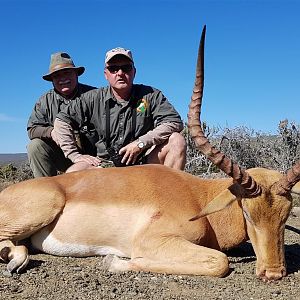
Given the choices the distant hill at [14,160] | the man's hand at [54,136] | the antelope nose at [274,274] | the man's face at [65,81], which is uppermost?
the man's face at [65,81]

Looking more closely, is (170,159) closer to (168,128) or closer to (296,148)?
(168,128)

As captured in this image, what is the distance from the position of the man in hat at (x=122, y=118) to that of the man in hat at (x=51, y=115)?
0.92 metres

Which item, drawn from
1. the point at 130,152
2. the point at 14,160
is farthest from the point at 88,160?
the point at 14,160

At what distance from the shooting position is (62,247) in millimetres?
5887

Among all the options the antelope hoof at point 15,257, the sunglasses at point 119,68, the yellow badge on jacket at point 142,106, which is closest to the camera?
the antelope hoof at point 15,257

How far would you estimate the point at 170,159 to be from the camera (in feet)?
25.3

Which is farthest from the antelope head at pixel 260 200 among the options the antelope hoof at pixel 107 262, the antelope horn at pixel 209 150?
the antelope hoof at pixel 107 262

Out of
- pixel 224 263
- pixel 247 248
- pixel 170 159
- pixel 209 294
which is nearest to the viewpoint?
pixel 209 294

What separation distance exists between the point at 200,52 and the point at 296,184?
1.69 m

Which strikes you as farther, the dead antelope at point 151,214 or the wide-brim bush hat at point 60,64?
the wide-brim bush hat at point 60,64

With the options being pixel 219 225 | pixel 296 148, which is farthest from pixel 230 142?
pixel 219 225

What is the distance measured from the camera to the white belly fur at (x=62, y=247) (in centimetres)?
584

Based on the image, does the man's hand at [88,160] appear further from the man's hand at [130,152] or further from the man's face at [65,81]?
the man's face at [65,81]

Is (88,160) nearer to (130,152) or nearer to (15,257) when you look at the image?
(130,152)
